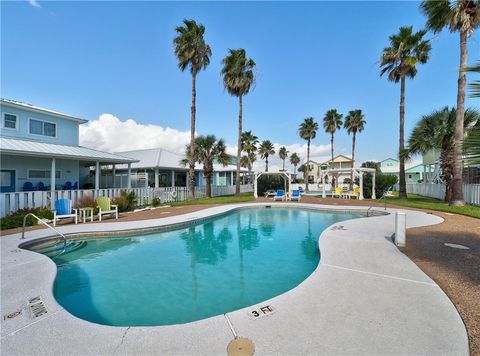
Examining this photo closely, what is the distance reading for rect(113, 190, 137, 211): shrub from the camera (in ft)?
48.3

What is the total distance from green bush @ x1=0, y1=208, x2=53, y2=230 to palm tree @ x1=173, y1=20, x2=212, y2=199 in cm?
1114

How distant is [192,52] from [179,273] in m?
19.6

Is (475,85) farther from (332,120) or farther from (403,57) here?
(332,120)

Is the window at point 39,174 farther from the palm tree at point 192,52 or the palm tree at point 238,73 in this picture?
the palm tree at point 238,73

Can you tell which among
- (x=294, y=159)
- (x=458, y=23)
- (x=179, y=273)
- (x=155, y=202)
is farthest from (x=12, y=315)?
(x=294, y=159)

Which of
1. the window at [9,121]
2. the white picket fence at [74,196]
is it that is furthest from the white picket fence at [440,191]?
the window at [9,121]

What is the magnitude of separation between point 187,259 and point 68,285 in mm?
2901

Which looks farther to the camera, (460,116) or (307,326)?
(460,116)

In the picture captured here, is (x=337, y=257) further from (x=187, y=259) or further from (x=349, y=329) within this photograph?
(x=187, y=259)

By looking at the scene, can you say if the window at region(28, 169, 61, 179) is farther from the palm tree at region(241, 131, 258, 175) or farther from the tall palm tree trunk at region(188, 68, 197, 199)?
the palm tree at region(241, 131, 258, 175)

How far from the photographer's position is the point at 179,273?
6.19m

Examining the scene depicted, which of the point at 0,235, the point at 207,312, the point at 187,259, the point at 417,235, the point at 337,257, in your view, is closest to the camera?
the point at 207,312

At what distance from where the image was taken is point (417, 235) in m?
8.06

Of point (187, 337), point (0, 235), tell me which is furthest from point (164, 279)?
point (0, 235)
